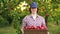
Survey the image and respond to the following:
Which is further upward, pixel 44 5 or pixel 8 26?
pixel 44 5

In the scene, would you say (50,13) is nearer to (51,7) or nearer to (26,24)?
(51,7)

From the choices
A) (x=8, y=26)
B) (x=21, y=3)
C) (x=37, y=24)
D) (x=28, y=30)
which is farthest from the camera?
(x=8, y=26)

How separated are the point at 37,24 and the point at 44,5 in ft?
7.39

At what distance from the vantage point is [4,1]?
6117mm

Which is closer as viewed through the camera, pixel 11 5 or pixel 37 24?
pixel 37 24

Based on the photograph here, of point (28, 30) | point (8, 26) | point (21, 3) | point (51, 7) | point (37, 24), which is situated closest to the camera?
→ point (28, 30)

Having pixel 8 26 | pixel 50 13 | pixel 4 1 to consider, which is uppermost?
pixel 4 1

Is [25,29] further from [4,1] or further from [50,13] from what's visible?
[50,13]

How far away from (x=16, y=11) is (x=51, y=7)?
1.00 meters

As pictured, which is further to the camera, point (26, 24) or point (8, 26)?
point (8, 26)

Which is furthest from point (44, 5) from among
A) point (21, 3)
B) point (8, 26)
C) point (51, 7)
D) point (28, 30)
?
point (8, 26)

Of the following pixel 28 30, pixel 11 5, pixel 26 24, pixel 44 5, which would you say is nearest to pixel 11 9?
pixel 11 5

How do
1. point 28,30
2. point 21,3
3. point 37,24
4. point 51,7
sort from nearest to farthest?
1. point 28,30
2. point 37,24
3. point 21,3
4. point 51,7

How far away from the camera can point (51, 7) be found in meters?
6.47
